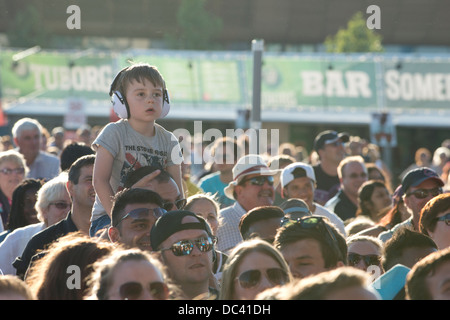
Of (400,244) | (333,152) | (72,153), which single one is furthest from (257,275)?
(333,152)

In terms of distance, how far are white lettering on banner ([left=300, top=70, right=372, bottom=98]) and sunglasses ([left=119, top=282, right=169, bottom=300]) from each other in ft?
76.9

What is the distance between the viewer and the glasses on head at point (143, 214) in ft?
15.8

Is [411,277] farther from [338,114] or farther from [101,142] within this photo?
[338,114]

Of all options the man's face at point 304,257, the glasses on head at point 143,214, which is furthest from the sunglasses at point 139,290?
the glasses on head at point 143,214

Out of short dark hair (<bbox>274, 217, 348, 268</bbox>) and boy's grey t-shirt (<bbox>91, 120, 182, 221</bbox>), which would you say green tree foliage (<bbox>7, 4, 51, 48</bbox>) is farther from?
short dark hair (<bbox>274, 217, 348, 268</bbox>)

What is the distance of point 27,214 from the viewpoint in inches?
284

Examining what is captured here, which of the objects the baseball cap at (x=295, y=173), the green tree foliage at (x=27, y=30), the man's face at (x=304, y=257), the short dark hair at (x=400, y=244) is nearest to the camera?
the man's face at (x=304, y=257)

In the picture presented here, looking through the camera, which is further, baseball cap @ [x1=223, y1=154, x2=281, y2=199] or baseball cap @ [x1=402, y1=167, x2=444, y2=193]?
baseball cap @ [x1=223, y1=154, x2=281, y2=199]

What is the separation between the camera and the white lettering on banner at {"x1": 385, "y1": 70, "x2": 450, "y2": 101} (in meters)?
26.4

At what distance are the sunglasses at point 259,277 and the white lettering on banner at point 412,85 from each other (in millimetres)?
23111

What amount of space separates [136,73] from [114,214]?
0.93 m

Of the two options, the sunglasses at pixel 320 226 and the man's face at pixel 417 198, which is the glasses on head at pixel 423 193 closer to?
the man's face at pixel 417 198

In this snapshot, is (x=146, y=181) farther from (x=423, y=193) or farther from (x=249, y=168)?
(x=423, y=193)

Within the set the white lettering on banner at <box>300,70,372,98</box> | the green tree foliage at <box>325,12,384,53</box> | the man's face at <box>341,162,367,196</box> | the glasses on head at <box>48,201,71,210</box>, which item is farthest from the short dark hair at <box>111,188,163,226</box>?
the green tree foliage at <box>325,12,384,53</box>
